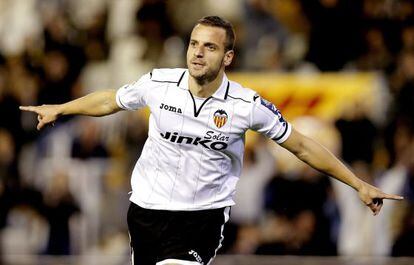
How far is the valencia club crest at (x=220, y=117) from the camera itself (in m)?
7.39

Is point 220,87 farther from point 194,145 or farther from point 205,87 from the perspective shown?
point 194,145

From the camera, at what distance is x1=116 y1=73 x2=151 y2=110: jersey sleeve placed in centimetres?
755

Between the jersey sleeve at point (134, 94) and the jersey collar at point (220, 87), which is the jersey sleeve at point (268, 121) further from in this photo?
the jersey sleeve at point (134, 94)

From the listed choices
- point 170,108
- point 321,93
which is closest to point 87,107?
point 170,108

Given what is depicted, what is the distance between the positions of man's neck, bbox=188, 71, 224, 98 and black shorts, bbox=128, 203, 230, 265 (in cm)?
79

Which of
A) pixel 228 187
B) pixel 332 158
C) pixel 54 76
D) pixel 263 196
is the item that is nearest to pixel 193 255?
pixel 228 187

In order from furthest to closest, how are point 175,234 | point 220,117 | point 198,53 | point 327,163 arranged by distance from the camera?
point 175,234
point 327,163
point 220,117
point 198,53

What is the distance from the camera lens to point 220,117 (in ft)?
24.2

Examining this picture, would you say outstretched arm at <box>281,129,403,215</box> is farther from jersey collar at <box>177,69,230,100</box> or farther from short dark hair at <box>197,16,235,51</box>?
short dark hair at <box>197,16,235,51</box>

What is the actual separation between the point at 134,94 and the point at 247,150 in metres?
5.05

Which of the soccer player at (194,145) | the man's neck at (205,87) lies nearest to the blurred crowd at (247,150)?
the soccer player at (194,145)

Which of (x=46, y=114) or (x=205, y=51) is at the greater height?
(x=205, y=51)

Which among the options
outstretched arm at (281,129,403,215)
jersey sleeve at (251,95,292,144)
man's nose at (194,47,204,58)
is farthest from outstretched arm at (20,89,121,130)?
outstretched arm at (281,129,403,215)

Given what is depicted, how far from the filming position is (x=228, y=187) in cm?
770
